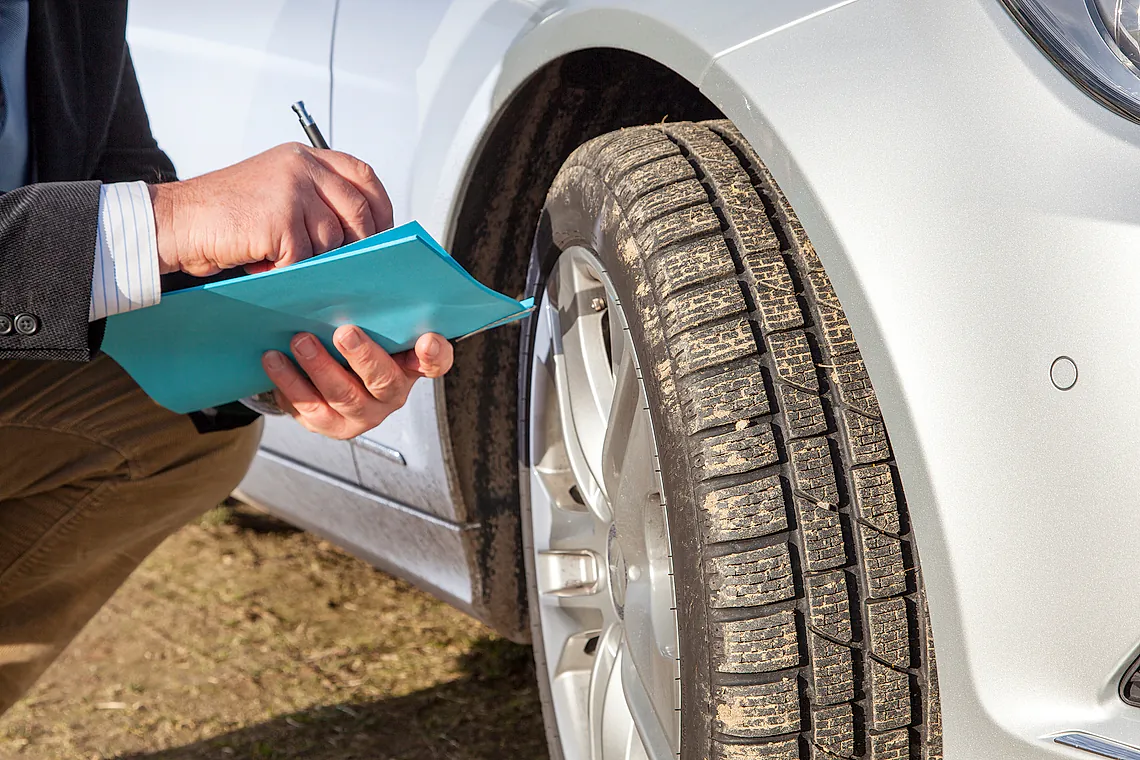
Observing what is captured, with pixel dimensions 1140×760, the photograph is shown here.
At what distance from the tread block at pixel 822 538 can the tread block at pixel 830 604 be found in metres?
0.01

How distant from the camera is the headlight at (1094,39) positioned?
0.92 metres

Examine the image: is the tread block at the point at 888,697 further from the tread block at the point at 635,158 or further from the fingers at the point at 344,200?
the fingers at the point at 344,200

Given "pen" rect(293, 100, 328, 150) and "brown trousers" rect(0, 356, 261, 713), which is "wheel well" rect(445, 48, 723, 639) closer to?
"pen" rect(293, 100, 328, 150)

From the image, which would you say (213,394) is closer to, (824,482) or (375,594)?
(824,482)

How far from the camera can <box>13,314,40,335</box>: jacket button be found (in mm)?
1205

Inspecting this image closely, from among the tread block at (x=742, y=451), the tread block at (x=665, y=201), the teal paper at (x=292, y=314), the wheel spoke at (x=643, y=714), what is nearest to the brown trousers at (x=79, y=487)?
the teal paper at (x=292, y=314)

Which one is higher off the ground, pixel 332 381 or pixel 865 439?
pixel 332 381

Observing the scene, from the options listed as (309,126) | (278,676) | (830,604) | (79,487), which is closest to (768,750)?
(830,604)

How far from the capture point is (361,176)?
131 centimetres

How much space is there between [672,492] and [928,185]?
40 cm

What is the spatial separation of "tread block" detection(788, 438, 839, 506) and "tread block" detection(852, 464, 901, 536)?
2cm

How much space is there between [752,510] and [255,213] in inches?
22.2

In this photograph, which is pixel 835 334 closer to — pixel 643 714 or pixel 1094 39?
pixel 1094 39

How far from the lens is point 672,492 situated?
119cm
